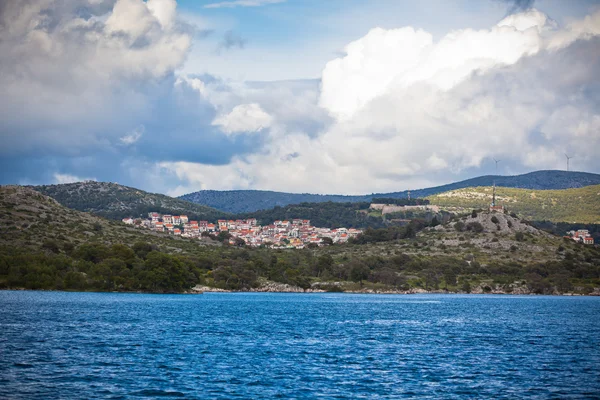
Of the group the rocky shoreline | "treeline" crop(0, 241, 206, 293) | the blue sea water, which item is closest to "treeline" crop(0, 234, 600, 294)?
"treeline" crop(0, 241, 206, 293)

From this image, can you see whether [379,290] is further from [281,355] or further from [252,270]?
[281,355]

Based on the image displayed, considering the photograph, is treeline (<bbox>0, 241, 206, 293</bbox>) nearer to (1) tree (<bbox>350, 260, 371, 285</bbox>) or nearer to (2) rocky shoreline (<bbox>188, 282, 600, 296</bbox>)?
(2) rocky shoreline (<bbox>188, 282, 600, 296</bbox>)

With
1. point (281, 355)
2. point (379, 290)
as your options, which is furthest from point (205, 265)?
point (281, 355)

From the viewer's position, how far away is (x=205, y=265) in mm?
164500

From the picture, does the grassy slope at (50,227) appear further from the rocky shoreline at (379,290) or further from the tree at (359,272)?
the tree at (359,272)

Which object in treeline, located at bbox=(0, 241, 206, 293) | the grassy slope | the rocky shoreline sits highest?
the grassy slope

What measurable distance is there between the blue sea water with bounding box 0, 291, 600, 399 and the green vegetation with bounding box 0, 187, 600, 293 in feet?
129

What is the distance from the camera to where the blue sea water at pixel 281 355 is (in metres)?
37.3

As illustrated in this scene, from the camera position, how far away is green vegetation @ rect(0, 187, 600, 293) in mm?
129500

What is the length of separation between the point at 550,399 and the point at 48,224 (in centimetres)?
14339

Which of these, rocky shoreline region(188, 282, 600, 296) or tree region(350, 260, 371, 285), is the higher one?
tree region(350, 260, 371, 285)

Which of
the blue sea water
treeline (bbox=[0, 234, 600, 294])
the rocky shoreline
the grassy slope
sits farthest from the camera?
the rocky shoreline

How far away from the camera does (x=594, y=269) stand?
190m

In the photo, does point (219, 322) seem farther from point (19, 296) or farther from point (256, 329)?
point (19, 296)
